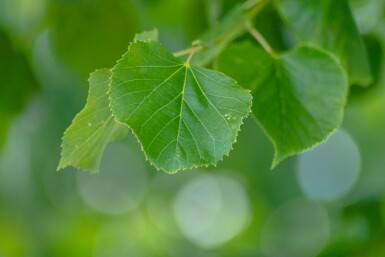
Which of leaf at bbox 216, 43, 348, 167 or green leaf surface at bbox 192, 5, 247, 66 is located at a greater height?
green leaf surface at bbox 192, 5, 247, 66

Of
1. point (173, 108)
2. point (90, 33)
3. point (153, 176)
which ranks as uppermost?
point (90, 33)

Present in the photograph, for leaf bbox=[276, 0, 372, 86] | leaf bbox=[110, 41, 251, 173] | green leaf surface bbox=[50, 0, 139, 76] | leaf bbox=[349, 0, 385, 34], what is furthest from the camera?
green leaf surface bbox=[50, 0, 139, 76]

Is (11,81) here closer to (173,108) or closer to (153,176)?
(173,108)

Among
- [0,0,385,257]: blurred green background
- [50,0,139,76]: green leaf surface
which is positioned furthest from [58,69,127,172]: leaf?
[50,0,139,76]: green leaf surface

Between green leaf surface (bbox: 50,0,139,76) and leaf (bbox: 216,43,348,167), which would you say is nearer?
leaf (bbox: 216,43,348,167)

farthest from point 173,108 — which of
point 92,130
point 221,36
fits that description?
point 221,36

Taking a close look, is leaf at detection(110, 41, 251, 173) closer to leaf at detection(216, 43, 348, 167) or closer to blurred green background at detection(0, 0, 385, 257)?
leaf at detection(216, 43, 348, 167)
